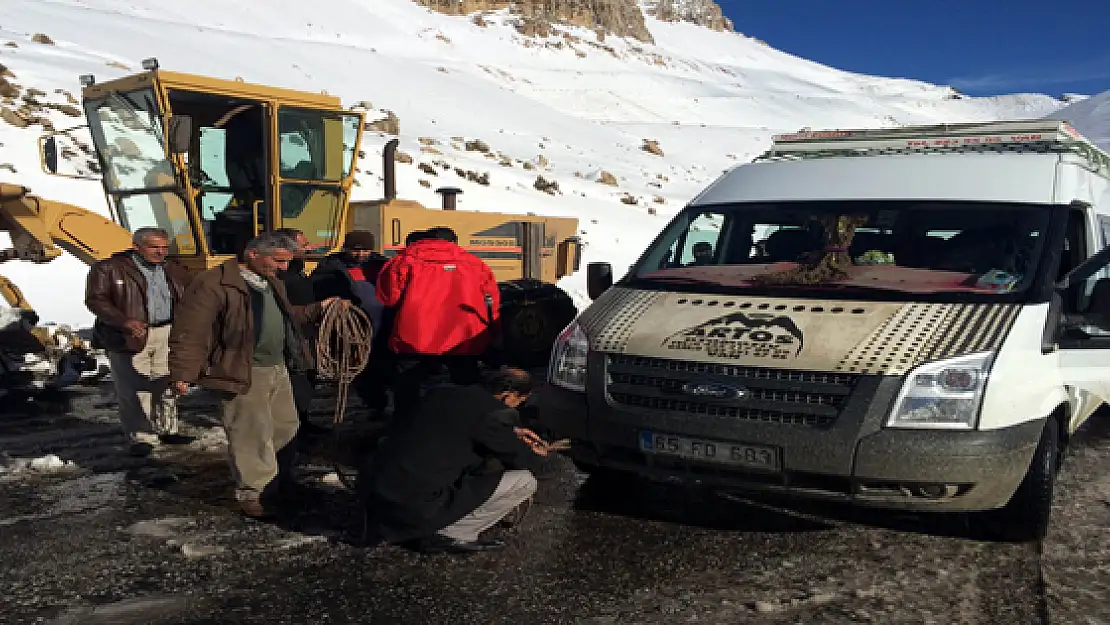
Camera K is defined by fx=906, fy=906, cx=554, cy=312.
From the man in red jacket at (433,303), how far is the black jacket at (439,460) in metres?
1.72

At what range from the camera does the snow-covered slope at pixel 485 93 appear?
26.3m

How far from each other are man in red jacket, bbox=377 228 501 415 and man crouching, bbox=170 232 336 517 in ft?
3.01

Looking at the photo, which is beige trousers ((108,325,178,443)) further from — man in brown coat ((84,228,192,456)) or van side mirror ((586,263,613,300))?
van side mirror ((586,263,613,300))

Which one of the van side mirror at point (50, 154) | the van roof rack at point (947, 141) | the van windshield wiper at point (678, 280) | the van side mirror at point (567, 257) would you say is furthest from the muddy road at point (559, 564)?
the van side mirror at point (567, 257)

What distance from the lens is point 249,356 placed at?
4871 millimetres

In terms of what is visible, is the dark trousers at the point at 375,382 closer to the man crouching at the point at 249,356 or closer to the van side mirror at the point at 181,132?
the man crouching at the point at 249,356

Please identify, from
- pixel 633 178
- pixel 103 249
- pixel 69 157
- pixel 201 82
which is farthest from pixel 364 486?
pixel 633 178

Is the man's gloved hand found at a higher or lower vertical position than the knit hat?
lower

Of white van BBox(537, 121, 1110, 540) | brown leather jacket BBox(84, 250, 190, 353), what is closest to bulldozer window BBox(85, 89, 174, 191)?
brown leather jacket BBox(84, 250, 190, 353)

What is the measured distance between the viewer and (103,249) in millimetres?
8508

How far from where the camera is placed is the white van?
401 cm

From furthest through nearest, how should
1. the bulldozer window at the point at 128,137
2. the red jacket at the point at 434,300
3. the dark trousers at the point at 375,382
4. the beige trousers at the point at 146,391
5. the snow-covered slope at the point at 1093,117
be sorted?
the snow-covered slope at the point at 1093,117 → the bulldozer window at the point at 128,137 → the dark trousers at the point at 375,382 → the beige trousers at the point at 146,391 → the red jacket at the point at 434,300

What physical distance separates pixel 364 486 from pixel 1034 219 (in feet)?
12.4

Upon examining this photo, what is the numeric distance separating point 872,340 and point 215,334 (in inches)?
132
